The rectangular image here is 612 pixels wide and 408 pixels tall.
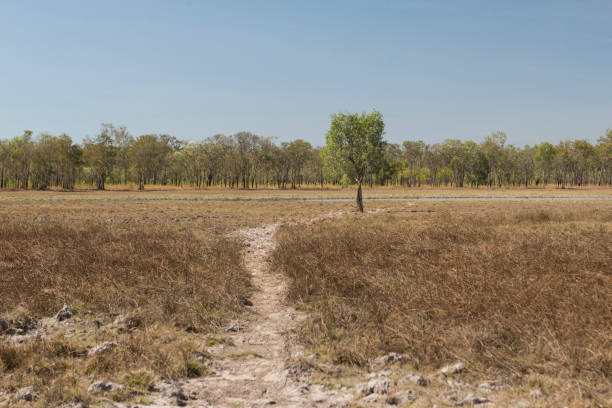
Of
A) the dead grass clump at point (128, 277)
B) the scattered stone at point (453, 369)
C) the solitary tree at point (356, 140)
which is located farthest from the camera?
the solitary tree at point (356, 140)

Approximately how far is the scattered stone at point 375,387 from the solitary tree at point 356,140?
3053 cm

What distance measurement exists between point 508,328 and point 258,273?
26.1 ft

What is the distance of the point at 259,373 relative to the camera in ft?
19.3

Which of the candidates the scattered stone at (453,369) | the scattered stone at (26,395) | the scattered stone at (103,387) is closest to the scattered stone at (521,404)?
the scattered stone at (453,369)

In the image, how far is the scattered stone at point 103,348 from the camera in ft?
Result: 20.4

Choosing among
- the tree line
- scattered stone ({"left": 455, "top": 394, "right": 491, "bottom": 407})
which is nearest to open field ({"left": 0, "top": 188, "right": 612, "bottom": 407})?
scattered stone ({"left": 455, "top": 394, "right": 491, "bottom": 407})

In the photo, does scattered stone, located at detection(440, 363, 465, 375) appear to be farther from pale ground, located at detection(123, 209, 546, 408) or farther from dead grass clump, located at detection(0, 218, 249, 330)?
dead grass clump, located at detection(0, 218, 249, 330)

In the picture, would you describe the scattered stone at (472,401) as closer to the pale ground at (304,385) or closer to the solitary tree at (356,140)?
the pale ground at (304,385)

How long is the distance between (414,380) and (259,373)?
7.42 feet

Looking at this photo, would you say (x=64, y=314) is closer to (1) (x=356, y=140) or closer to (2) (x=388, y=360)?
(2) (x=388, y=360)

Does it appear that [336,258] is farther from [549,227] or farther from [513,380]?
[549,227]

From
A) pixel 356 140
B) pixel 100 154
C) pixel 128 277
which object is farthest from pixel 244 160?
pixel 128 277

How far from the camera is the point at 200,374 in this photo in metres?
5.78

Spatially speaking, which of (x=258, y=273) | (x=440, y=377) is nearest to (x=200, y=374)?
(x=440, y=377)
